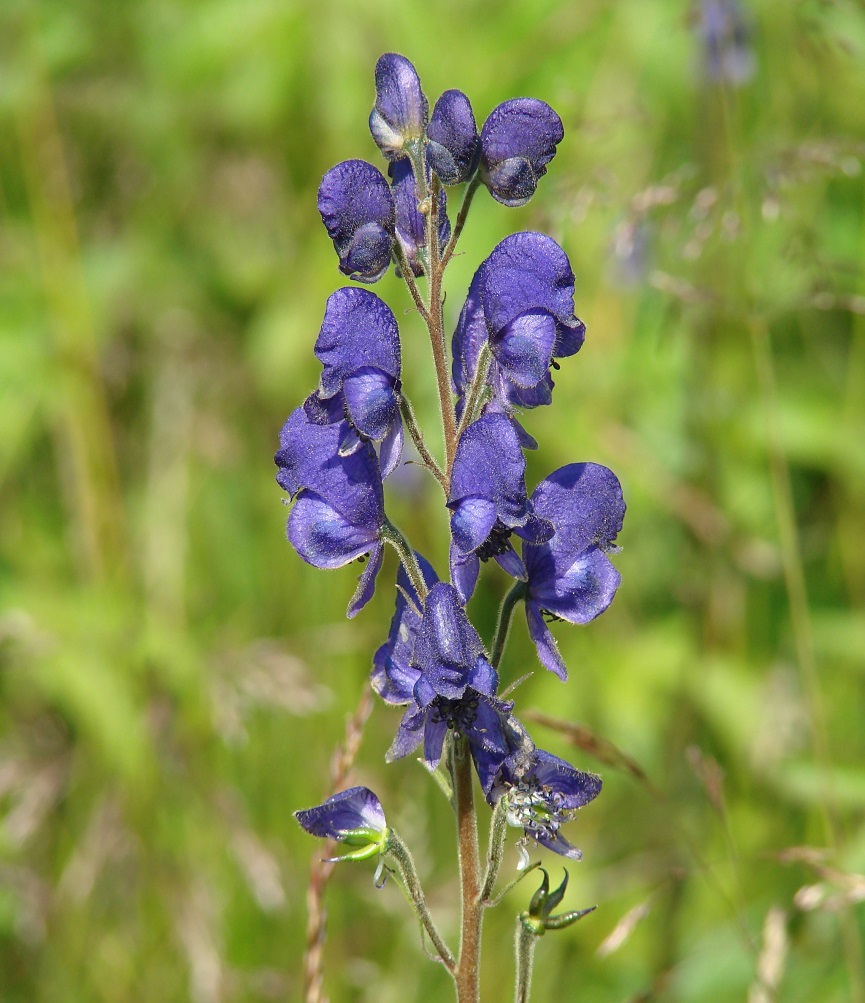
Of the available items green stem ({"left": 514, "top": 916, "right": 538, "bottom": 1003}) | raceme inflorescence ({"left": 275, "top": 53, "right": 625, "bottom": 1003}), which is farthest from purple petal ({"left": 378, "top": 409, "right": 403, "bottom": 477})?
green stem ({"left": 514, "top": 916, "right": 538, "bottom": 1003})

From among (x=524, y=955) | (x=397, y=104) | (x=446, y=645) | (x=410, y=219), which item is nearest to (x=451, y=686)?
(x=446, y=645)

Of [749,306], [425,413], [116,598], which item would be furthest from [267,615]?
[749,306]

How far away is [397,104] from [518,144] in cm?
17

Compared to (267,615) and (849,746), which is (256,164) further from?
(849,746)

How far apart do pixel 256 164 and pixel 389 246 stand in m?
3.33

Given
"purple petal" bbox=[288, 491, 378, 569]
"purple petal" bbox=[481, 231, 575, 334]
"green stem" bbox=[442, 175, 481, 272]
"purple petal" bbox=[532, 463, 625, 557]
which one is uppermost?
"green stem" bbox=[442, 175, 481, 272]

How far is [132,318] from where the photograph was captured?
4.44 m

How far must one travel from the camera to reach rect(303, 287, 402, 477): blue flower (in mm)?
1379

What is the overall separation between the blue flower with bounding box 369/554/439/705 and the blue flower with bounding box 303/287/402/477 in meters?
0.21

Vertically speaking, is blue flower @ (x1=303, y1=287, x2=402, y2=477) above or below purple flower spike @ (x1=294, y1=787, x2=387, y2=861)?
above

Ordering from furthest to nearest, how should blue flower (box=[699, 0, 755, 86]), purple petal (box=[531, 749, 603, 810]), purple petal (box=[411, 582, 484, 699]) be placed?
blue flower (box=[699, 0, 755, 86])
purple petal (box=[531, 749, 603, 810])
purple petal (box=[411, 582, 484, 699])

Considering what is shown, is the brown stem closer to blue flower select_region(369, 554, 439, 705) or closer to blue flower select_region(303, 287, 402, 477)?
blue flower select_region(369, 554, 439, 705)

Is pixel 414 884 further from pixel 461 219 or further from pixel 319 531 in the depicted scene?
pixel 461 219

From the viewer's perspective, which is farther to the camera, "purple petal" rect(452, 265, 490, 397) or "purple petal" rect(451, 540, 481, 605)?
"purple petal" rect(452, 265, 490, 397)
